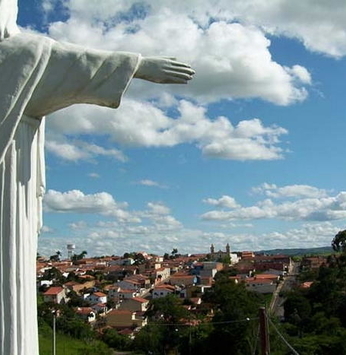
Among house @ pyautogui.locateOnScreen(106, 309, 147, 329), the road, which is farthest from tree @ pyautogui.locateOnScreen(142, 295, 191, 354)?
the road

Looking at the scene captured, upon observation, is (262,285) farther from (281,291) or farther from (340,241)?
(340,241)

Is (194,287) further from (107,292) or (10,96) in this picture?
(10,96)

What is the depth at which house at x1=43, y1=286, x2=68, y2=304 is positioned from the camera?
246 feet

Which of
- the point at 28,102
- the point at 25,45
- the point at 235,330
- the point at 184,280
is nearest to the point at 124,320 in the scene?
the point at 235,330

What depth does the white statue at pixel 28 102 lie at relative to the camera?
171 inches

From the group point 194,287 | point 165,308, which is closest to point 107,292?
point 194,287

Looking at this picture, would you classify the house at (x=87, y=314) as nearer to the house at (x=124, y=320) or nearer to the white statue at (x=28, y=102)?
the house at (x=124, y=320)

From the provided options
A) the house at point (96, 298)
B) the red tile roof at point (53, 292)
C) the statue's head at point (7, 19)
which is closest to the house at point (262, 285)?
the house at point (96, 298)

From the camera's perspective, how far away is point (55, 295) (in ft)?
254

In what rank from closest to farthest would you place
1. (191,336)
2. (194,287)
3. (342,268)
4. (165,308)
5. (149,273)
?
(191,336) < (165,308) < (342,268) < (194,287) < (149,273)

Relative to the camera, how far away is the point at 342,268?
243ft

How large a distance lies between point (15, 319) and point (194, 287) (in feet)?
290

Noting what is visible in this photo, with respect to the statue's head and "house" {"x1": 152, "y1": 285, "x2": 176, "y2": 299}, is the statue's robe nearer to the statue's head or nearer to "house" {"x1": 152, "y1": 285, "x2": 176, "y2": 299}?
the statue's head

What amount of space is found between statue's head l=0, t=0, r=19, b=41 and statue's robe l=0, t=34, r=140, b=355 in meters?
0.08
